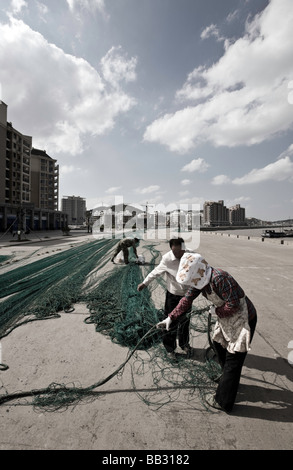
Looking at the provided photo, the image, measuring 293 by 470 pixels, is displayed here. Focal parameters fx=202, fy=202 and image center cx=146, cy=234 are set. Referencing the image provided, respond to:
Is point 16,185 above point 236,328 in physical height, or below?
above

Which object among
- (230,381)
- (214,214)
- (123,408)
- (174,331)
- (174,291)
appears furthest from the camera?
(214,214)

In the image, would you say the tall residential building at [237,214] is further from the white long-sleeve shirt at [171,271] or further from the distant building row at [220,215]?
the white long-sleeve shirt at [171,271]

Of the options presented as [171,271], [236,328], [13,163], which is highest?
[13,163]

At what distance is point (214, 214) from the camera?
150 meters

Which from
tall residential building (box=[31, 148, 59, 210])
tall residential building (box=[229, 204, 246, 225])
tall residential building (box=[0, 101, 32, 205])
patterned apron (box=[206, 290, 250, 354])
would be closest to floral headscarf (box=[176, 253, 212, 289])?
patterned apron (box=[206, 290, 250, 354])

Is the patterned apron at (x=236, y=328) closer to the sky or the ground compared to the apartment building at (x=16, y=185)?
closer to the ground

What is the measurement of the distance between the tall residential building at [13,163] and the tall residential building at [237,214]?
151243 mm

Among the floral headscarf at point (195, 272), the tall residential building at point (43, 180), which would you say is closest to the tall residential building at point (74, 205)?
the tall residential building at point (43, 180)

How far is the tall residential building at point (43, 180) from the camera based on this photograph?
218 ft

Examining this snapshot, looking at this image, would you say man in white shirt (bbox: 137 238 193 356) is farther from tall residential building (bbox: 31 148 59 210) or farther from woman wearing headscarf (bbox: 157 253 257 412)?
tall residential building (bbox: 31 148 59 210)

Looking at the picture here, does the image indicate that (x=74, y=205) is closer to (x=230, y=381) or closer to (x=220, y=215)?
(x=220, y=215)

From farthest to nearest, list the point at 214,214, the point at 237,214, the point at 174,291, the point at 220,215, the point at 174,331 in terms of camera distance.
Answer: the point at 237,214, the point at 220,215, the point at 214,214, the point at 174,291, the point at 174,331

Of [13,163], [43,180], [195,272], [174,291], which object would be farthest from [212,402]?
[43,180]

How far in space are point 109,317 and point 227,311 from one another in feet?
8.72
